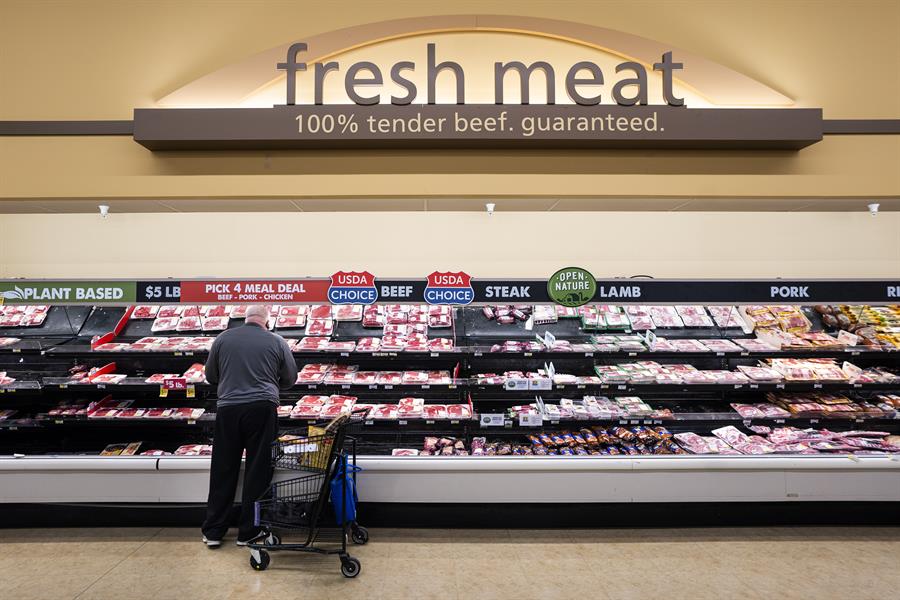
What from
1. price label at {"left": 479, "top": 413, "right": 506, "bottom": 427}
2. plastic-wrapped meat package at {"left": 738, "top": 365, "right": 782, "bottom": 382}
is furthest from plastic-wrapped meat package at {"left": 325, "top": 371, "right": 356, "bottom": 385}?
plastic-wrapped meat package at {"left": 738, "top": 365, "right": 782, "bottom": 382}

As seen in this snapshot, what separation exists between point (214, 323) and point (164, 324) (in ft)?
1.55

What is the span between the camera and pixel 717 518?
12.8 ft

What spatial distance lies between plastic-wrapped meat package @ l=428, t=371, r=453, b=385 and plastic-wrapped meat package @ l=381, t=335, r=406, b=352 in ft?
1.23

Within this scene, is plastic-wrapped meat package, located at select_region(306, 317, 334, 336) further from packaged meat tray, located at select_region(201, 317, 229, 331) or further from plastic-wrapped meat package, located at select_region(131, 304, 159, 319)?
plastic-wrapped meat package, located at select_region(131, 304, 159, 319)

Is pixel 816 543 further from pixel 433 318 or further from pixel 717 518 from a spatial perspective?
pixel 433 318

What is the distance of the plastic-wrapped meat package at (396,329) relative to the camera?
4829 millimetres

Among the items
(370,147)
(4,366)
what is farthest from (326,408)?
(4,366)

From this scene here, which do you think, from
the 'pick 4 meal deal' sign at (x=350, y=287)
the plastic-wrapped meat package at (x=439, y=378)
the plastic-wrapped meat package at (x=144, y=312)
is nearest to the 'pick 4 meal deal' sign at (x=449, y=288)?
the 'pick 4 meal deal' sign at (x=350, y=287)

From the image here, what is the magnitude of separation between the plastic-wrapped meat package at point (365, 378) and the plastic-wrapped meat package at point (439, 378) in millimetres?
481

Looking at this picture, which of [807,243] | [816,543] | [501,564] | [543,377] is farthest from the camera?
[807,243]

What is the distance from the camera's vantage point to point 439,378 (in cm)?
449

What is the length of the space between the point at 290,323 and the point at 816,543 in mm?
4599

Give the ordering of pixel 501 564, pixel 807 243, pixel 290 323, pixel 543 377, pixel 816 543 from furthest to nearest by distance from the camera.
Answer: pixel 807 243 → pixel 290 323 → pixel 543 377 → pixel 816 543 → pixel 501 564

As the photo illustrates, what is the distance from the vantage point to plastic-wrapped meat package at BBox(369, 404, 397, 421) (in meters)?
4.22
